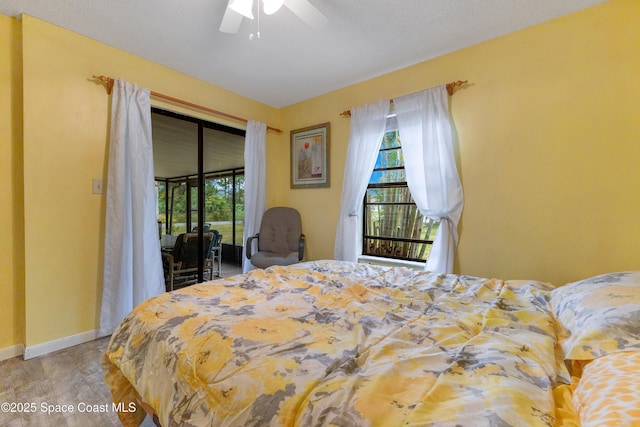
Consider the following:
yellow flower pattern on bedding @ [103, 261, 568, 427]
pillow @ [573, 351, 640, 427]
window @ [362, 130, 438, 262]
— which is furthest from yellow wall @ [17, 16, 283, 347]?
pillow @ [573, 351, 640, 427]

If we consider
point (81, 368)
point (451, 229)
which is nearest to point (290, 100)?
point (451, 229)

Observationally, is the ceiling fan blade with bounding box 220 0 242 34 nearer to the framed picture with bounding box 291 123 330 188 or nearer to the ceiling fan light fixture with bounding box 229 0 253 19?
the ceiling fan light fixture with bounding box 229 0 253 19

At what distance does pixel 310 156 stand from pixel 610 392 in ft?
10.8

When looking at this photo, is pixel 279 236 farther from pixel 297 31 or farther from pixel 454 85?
pixel 454 85

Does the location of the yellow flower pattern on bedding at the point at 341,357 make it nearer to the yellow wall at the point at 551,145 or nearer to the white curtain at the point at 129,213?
the yellow wall at the point at 551,145

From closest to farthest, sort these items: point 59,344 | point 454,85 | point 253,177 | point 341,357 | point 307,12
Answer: point 341,357, point 307,12, point 59,344, point 454,85, point 253,177

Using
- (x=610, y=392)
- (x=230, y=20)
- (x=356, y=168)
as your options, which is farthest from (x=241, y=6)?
(x=610, y=392)

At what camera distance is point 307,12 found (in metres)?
1.74

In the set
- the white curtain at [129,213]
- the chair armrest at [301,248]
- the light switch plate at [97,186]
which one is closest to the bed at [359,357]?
the white curtain at [129,213]

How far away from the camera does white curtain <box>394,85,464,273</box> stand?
8.11 ft

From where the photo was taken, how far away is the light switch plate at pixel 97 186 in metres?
2.37

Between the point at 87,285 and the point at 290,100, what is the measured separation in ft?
9.80

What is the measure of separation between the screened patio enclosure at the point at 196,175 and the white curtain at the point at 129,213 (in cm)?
31

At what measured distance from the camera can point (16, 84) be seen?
6.87 ft
